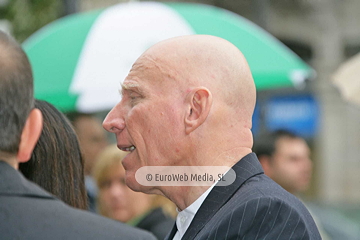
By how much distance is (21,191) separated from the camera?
184 cm

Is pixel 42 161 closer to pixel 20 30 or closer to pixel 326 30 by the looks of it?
pixel 20 30

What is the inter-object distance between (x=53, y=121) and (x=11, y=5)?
278 inches

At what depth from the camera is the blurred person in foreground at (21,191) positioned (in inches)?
70.4

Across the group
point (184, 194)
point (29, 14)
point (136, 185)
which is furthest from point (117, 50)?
point (29, 14)

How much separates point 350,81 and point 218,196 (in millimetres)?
3107

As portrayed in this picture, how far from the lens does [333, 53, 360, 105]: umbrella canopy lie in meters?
4.92

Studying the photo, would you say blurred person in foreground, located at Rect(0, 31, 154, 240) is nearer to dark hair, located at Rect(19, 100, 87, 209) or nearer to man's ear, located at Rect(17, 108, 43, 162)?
man's ear, located at Rect(17, 108, 43, 162)

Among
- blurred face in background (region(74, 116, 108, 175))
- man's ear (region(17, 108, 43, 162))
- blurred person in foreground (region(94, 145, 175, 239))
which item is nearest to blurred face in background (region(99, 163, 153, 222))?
blurred person in foreground (region(94, 145, 175, 239))

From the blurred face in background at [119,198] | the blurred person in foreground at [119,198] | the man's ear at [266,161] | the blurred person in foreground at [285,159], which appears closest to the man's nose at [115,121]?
the blurred person in foreground at [119,198]

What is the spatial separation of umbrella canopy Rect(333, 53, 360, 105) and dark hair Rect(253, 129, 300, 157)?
1.08 meters

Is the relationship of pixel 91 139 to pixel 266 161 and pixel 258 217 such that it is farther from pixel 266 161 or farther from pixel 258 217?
pixel 258 217

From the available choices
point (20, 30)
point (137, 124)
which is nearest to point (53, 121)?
point (137, 124)

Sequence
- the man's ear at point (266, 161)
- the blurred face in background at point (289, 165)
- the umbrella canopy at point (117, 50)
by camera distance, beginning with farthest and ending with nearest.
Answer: the man's ear at point (266, 161) → the blurred face in background at point (289, 165) → the umbrella canopy at point (117, 50)

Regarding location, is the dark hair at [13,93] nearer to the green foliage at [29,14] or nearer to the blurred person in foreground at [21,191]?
the blurred person in foreground at [21,191]
